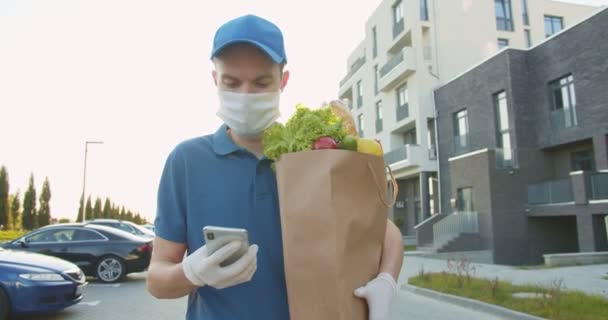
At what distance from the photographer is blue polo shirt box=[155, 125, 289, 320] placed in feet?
5.31

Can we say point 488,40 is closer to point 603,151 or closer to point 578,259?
point 603,151

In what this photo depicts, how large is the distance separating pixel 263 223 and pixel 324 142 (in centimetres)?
37

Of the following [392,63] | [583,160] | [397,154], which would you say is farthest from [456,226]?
[392,63]

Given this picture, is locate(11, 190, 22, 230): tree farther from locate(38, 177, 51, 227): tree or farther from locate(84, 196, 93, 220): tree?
locate(84, 196, 93, 220): tree

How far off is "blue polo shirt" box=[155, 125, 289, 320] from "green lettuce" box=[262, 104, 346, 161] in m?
0.13

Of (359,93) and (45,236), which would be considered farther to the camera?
(359,93)

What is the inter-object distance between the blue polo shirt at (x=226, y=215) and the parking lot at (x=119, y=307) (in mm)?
6738

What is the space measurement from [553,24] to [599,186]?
19271 millimetres

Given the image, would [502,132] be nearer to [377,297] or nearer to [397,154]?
[397,154]

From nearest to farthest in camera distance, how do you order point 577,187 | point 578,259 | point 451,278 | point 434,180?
point 451,278 → point 578,259 → point 577,187 → point 434,180

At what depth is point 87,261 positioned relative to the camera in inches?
464

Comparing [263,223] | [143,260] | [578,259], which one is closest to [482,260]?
[578,259]

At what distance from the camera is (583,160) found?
67.7 feet

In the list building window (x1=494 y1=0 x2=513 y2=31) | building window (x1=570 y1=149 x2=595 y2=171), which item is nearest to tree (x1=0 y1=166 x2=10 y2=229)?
building window (x1=494 y1=0 x2=513 y2=31)
